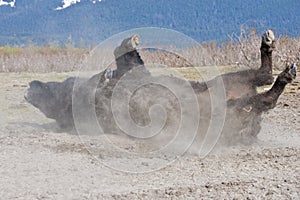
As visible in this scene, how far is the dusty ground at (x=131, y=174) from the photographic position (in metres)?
5.00

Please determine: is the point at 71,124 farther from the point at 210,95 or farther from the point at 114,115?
the point at 210,95

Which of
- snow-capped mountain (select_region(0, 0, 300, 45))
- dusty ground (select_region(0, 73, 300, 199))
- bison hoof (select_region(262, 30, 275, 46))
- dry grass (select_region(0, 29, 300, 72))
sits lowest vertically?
dusty ground (select_region(0, 73, 300, 199))

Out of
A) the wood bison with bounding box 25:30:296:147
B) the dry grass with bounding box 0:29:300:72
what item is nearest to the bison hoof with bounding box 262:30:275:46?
the wood bison with bounding box 25:30:296:147

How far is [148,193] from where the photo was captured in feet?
16.3

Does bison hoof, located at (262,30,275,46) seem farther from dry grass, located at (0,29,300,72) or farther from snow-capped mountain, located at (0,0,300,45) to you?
snow-capped mountain, located at (0,0,300,45)

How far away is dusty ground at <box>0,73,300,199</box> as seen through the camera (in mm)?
5004

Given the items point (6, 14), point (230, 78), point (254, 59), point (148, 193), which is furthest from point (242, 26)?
point (6, 14)

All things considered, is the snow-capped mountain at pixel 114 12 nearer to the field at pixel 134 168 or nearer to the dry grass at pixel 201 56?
the dry grass at pixel 201 56

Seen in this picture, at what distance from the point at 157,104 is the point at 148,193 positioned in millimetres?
2060

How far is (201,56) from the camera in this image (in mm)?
13594

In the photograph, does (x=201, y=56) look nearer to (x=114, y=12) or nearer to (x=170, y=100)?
(x=170, y=100)

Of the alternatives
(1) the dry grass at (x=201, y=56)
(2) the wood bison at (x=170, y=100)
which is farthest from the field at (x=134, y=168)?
(1) the dry grass at (x=201, y=56)

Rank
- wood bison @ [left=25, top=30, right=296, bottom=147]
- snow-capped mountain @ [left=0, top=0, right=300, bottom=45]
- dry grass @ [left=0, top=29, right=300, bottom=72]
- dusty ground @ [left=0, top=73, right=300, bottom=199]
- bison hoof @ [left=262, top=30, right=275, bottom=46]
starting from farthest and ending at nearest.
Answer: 1. snow-capped mountain @ [left=0, top=0, right=300, bottom=45]
2. dry grass @ [left=0, top=29, right=300, bottom=72]
3. bison hoof @ [left=262, top=30, right=275, bottom=46]
4. wood bison @ [left=25, top=30, right=296, bottom=147]
5. dusty ground @ [left=0, top=73, right=300, bottom=199]

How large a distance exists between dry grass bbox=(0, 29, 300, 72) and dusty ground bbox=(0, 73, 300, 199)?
323 centimetres
